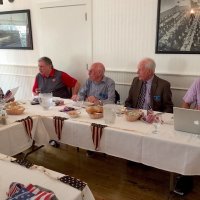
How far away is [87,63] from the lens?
147 inches

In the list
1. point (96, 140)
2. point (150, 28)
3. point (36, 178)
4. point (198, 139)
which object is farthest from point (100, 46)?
point (36, 178)

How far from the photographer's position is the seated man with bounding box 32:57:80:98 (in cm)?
338

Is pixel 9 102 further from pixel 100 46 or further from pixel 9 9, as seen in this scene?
pixel 9 9

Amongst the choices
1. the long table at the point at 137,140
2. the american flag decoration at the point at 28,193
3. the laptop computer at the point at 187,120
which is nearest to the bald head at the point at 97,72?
the long table at the point at 137,140

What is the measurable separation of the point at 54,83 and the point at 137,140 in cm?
192

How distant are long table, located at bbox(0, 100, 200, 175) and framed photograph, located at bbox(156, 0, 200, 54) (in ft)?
3.76

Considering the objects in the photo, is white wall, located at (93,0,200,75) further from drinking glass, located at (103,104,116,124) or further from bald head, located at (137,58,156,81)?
drinking glass, located at (103,104,116,124)

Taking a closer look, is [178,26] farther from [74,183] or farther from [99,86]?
[74,183]

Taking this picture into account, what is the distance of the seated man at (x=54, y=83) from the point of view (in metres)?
3.38

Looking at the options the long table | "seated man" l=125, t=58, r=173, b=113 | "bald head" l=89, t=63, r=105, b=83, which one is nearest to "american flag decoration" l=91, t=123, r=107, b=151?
the long table

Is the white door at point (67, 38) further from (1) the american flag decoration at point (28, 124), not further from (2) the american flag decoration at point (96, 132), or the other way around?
(2) the american flag decoration at point (96, 132)

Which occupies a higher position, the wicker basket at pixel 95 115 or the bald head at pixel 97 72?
the bald head at pixel 97 72

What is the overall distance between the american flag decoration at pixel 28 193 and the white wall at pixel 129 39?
253 cm

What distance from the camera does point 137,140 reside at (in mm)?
1850
